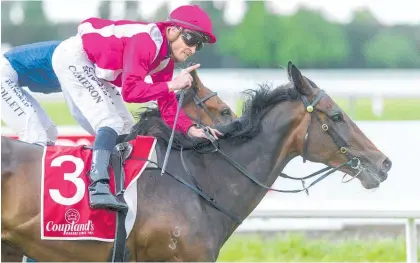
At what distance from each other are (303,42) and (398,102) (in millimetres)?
3422

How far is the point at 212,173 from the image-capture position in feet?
15.6

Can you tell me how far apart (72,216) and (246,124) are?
1018 mm

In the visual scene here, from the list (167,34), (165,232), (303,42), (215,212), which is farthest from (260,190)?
(303,42)

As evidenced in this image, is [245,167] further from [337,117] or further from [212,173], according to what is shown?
[337,117]

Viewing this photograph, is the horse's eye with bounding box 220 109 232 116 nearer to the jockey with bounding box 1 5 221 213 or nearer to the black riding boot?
the jockey with bounding box 1 5 221 213

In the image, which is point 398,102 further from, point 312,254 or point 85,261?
point 85,261

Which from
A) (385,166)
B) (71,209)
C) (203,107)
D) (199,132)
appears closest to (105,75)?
(199,132)

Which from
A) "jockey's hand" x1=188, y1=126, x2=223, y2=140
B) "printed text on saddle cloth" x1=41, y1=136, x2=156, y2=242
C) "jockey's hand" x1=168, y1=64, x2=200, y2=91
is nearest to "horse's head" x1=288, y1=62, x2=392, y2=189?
"jockey's hand" x1=188, y1=126, x2=223, y2=140

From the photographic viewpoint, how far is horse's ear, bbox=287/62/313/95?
15.6 feet

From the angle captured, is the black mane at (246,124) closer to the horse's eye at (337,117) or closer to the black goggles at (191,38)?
the horse's eye at (337,117)

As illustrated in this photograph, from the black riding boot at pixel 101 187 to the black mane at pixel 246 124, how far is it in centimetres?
39

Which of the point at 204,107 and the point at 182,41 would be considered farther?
the point at 204,107

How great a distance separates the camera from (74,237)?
4.48 m

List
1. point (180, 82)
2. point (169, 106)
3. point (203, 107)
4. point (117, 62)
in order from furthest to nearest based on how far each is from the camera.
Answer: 1. point (203, 107)
2. point (169, 106)
3. point (117, 62)
4. point (180, 82)
